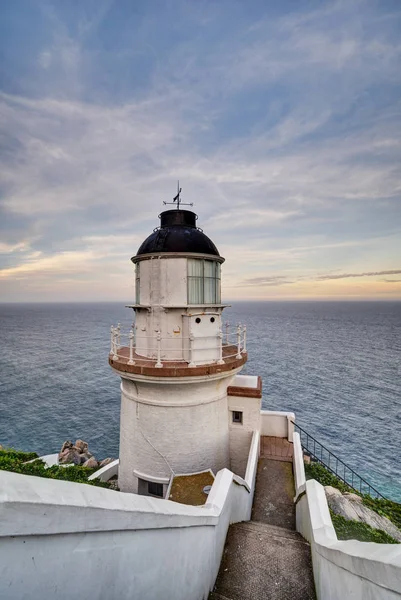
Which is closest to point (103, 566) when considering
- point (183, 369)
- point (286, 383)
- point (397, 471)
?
point (183, 369)

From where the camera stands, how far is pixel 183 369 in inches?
382

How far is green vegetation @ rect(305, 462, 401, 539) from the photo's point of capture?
46.7 ft

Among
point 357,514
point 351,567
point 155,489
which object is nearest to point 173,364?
point 155,489

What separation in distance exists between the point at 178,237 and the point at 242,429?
7.24 m

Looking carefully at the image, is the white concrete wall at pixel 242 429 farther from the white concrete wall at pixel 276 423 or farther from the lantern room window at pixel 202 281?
the lantern room window at pixel 202 281

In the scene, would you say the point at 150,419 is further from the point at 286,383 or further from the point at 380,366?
the point at 380,366

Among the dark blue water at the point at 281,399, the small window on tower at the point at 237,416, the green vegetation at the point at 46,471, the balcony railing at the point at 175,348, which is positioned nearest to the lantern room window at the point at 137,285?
the balcony railing at the point at 175,348

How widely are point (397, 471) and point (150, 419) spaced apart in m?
21.0

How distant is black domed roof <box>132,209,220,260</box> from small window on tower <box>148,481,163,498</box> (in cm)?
760

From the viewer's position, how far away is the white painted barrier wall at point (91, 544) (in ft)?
6.83

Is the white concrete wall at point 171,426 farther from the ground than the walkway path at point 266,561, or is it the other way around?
the white concrete wall at point 171,426

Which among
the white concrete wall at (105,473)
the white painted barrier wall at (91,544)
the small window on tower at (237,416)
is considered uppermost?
the white painted barrier wall at (91,544)

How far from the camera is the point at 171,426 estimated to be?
1038 cm

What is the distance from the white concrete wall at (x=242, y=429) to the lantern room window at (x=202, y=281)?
3.74 metres
